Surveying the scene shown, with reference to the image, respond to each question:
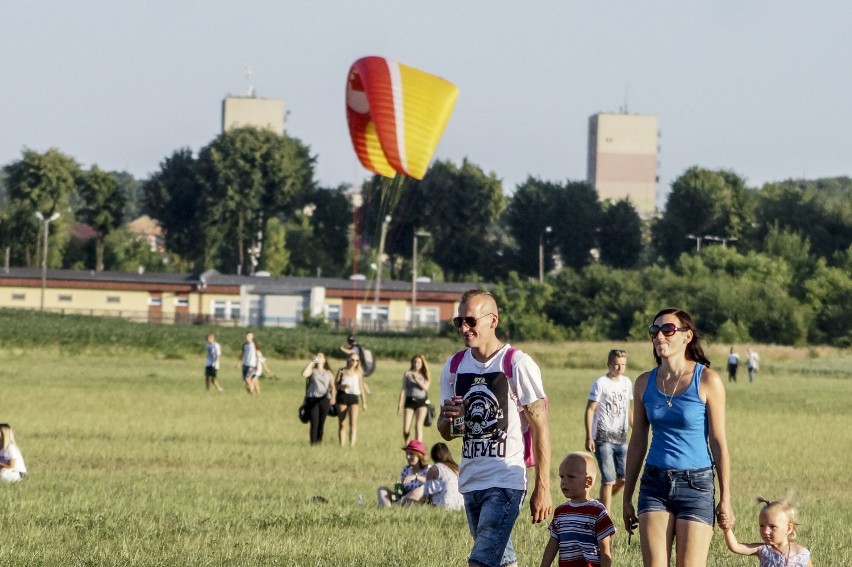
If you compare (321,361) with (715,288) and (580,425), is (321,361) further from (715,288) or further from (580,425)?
(715,288)

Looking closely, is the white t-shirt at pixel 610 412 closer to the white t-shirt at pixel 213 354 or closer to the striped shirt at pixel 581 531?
the striped shirt at pixel 581 531

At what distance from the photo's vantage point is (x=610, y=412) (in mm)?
14797

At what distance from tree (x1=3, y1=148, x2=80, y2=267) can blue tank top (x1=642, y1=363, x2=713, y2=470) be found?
361ft

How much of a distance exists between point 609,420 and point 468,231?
112190 millimetres

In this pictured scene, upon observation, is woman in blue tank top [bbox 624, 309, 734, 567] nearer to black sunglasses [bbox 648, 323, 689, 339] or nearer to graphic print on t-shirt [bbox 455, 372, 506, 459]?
black sunglasses [bbox 648, 323, 689, 339]

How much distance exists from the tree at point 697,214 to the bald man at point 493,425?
402 ft

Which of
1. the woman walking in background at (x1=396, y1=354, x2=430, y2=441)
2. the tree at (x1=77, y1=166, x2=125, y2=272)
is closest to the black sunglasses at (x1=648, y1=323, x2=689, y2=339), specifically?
the woman walking in background at (x1=396, y1=354, x2=430, y2=441)

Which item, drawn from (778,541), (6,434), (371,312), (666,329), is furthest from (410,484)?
(371,312)

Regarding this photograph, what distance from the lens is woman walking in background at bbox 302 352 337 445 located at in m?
23.8

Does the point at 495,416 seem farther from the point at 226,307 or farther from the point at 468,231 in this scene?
the point at 468,231

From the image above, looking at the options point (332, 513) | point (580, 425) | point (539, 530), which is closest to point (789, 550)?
point (539, 530)

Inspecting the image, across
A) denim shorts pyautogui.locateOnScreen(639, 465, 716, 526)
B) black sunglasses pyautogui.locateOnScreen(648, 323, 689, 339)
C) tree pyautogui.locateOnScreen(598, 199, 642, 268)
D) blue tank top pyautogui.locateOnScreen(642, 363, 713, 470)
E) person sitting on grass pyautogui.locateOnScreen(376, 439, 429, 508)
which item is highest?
tree pyautogui.locateOnScreen(598, 199, 642, 268)

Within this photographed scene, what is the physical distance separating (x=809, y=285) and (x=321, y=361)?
82209mm

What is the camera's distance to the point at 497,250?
127500 mm
